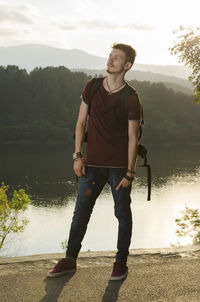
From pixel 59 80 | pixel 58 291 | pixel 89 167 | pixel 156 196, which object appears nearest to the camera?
pixel 58 291

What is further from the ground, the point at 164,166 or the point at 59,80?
the point at 59,80

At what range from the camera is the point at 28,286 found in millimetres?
3201

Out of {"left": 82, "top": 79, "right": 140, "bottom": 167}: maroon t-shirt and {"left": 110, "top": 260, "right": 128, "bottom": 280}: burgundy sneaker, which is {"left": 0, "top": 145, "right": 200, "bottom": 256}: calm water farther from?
{"left": 82, "top": 79, "right": 140, "bottom": 167}: maroon t-shirt

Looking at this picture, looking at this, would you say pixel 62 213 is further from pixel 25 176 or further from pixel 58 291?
pixel 58 291

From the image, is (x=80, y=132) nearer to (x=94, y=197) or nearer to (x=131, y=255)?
(x=94, y=197)

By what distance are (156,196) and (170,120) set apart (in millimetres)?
54718

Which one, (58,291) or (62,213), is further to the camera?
(62,213)

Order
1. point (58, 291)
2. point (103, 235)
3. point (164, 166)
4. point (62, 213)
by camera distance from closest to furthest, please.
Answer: point (58, 291), point (103, 235), point (62, 213), point (164, 166)

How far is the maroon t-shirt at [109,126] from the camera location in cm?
330

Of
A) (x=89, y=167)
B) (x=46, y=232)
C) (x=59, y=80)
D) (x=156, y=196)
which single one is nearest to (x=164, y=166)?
(x=156, y=196)

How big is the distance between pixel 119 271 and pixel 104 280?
0.45 ft

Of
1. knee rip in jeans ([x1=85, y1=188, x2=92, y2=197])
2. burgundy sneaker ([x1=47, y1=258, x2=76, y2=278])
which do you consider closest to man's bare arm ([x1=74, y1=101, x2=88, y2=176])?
knee rip in jeans ([x1=85, y1=188, x2=92, y2=197])

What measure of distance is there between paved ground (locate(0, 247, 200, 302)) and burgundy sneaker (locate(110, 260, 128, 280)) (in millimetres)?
47

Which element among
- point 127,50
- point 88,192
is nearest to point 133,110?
point 127,50
